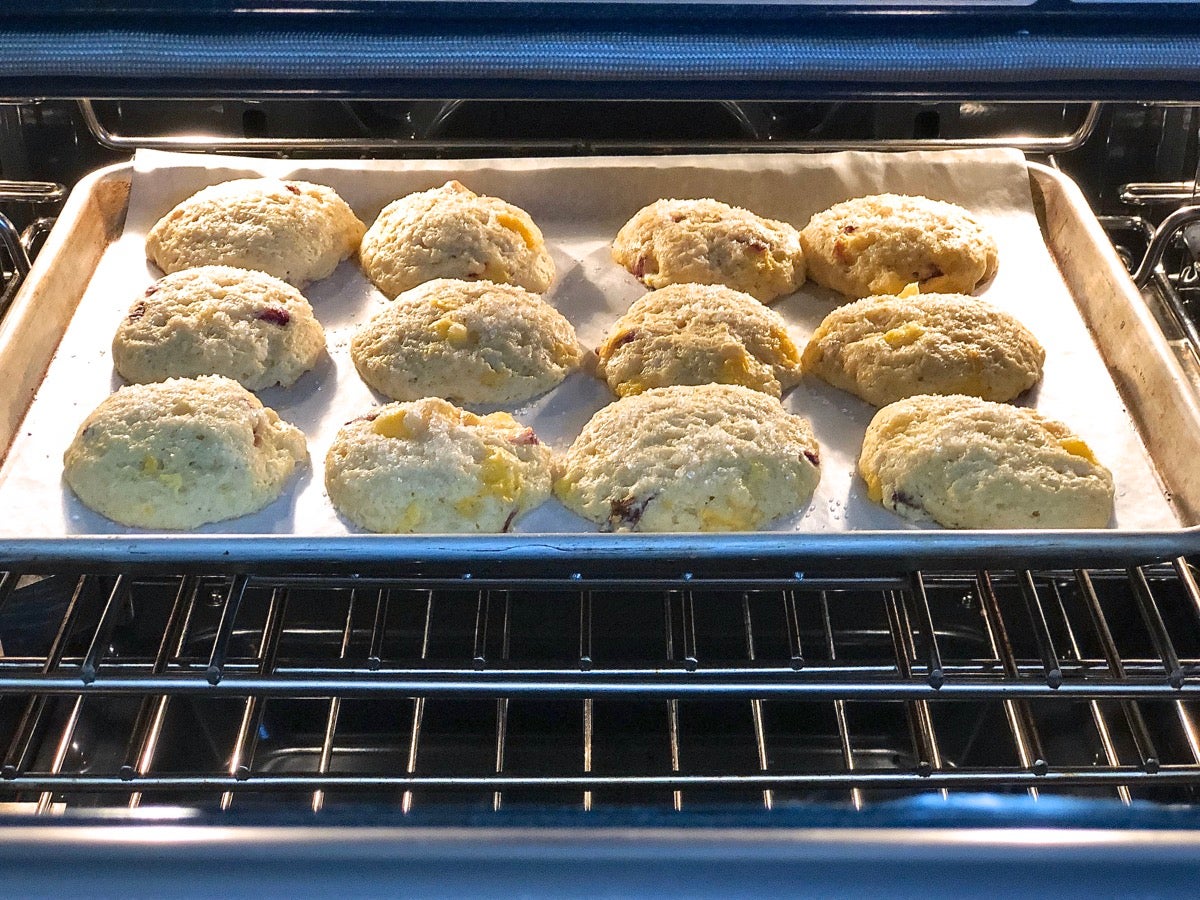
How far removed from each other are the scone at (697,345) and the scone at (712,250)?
0.10 meters

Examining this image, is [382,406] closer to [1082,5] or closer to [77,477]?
[77,477]

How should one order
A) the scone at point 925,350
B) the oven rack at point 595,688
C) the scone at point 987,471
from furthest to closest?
the scone at point 925,350, the scone at point 987,471, the oven rack at point 595,688

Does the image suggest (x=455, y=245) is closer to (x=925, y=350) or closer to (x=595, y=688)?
(x=925, y=350)

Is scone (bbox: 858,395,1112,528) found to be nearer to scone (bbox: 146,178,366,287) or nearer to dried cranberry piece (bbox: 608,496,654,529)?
dried cranberry piece (bbox: 608,496,654,529)

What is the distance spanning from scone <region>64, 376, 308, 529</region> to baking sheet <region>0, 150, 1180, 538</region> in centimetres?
4

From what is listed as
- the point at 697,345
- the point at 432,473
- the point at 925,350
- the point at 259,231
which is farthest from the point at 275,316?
the point at 925,350

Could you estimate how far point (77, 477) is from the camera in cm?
177

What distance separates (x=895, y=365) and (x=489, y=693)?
3.31 ft

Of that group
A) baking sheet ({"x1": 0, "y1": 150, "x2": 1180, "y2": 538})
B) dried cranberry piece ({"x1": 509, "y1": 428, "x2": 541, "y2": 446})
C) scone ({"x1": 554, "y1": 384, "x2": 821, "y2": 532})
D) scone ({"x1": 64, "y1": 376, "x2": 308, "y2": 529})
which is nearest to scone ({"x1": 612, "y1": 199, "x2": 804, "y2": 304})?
baking sheet ({"x1": 0, "y1": 150, "x2": 1180, "y2": 538})

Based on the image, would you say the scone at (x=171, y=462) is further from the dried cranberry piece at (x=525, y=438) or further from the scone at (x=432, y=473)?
the dried cranberry piece at (x=525, y=438)

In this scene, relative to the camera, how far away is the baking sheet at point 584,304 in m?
1.81

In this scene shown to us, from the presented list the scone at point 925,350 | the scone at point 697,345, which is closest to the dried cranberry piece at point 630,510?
the scone at point 697,345

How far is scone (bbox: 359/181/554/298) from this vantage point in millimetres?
2260

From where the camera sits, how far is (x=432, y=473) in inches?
69.8
